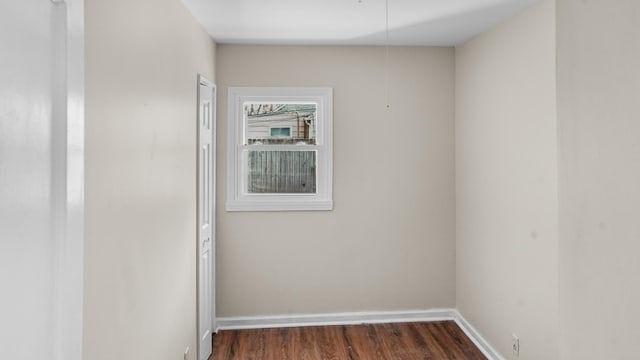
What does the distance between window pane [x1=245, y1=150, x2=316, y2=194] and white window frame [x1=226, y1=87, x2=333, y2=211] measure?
0.05 meters

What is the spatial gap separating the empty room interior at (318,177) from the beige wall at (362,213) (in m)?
0.02

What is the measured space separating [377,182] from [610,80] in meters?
2.99

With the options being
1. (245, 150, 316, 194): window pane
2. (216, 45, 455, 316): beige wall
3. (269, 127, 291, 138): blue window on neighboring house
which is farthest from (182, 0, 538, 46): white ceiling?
(245, 150, 316, 194): window pane

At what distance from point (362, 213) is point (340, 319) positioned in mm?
1028

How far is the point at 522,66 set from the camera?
2748mm

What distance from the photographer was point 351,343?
3389 mm

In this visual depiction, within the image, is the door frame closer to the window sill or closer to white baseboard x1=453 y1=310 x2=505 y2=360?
the window sill

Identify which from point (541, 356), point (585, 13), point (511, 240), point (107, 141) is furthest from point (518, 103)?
point (107, 141)

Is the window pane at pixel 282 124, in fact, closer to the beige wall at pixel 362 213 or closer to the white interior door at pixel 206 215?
the beige wall at pixel 362 213

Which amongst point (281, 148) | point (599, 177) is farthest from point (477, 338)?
point (599, 177)

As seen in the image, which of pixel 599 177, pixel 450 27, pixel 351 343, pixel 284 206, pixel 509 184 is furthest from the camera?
pixel 284 206

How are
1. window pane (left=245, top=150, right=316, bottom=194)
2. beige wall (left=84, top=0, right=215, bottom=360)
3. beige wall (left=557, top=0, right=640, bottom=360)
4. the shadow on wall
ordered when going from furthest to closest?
1. window pane (left=245, top=150, right=316, bottom=194)
2. the shadow on wall
3. beige wall (left=84, top=0, right=215, bottom=360)
4. beige wall (left=557, top=0, right=640, bottom=360)

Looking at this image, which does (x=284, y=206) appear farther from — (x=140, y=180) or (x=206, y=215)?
(x=140, y=180)

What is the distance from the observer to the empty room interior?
77 cm
